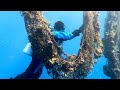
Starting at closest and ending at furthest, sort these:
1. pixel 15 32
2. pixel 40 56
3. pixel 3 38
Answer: pixel 40 56, pixel 15 32, pixel 3 38

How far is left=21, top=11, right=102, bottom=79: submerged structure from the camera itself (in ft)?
17.9

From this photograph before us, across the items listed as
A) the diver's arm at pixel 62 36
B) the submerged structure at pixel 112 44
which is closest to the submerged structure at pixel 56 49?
the diver's arm at pixel 62 36

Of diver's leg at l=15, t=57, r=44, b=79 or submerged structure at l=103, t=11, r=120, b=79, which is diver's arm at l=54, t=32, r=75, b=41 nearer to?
diver's leg at l=15, t=57, r=44, b=79

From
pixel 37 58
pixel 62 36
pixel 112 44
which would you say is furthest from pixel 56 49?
pixel 112 44

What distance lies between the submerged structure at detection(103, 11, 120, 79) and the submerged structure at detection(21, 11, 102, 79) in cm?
131

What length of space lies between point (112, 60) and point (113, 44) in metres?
0.47

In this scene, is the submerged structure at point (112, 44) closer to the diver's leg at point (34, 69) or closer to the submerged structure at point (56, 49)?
the submerged structure at point (56, 49)

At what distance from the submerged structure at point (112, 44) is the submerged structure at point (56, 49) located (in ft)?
4.31

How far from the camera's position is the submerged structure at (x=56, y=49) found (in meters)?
5.46
